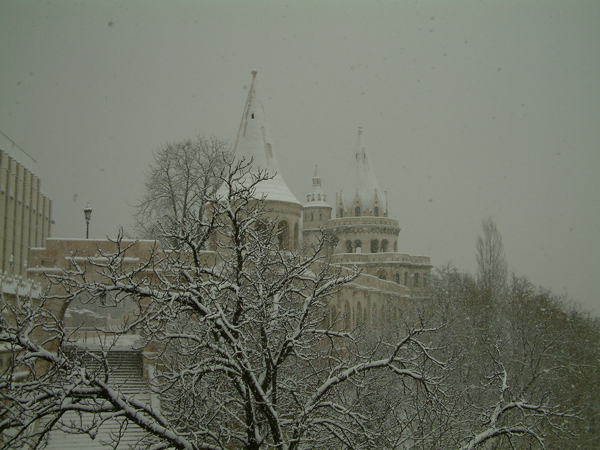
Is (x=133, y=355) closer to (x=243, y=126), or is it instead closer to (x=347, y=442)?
(x=243, y=126)

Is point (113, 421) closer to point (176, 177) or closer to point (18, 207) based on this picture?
point (176, 177)

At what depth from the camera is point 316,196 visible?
54500mm

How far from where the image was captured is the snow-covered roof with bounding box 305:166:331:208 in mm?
53469

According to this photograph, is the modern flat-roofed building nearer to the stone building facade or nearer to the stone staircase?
the stone building facade

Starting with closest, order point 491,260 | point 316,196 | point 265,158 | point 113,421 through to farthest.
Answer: point 113,421
point 265,158
point 491,260
point 316,196

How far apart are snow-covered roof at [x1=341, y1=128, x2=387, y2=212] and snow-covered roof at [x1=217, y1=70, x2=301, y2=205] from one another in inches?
1034

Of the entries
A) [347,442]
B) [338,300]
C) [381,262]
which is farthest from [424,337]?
[381,262]

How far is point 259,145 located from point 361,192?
2738cm

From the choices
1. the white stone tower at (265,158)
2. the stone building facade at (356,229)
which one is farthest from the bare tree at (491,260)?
the white stone tower at (265,158)

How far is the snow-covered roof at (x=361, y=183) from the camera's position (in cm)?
4997

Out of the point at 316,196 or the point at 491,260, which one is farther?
the point at 316,196

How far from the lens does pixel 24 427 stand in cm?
512

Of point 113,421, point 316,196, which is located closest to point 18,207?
point 316,196

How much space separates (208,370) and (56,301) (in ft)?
42.4
